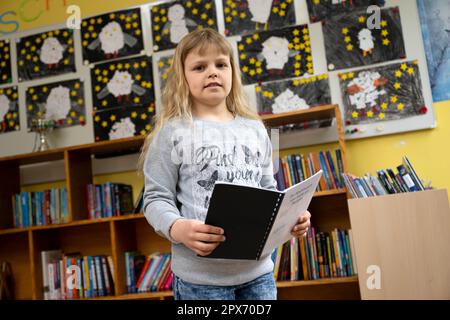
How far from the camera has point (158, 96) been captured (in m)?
3.02

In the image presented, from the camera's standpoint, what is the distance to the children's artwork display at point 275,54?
9.32 feet

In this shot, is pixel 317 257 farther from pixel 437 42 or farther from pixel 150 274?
pixel 437 42

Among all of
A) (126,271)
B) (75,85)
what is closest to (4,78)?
(75,85)

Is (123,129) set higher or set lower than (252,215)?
higher

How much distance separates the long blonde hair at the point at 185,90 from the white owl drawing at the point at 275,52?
4.63 feet

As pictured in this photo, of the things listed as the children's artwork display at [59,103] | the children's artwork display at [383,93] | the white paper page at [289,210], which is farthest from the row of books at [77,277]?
the white paper page at [289,210]

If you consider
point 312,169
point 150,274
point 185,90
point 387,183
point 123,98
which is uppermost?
point 123,98

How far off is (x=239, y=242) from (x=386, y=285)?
4.03 ft

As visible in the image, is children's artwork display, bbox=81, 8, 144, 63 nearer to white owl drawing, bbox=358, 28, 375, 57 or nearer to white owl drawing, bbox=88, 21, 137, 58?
white owl drawing, bbox=88, 21, 137, 58

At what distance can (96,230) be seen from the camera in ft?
10.0

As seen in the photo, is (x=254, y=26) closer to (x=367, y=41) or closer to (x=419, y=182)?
(x=367, y=41)

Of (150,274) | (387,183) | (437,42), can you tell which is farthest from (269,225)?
(437,42)

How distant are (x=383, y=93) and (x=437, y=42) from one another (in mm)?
371

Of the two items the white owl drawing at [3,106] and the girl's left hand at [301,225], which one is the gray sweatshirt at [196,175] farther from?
the white owl drawing at [3,106]
